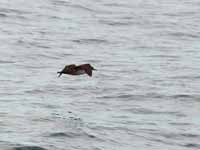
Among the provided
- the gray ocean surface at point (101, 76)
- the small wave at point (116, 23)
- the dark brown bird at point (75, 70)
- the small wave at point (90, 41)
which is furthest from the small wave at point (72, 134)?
the small wave at point (116, 23)

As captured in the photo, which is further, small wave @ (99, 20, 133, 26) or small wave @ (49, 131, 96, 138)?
small wave @ (99, 20, 133, 26)

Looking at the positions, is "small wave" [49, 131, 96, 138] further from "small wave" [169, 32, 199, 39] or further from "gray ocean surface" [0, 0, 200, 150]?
"small wave" [169, 32, 199, 39]

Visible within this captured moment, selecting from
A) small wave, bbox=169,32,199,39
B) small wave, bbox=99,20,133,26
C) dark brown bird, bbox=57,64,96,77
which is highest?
dark brown bird, bbox=57,64,96,77

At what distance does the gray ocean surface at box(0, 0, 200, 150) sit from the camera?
20719 millimetres

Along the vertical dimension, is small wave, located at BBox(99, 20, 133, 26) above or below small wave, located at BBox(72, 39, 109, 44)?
above

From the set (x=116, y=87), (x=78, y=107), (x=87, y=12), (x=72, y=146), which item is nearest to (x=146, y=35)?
(x=87, y=12)

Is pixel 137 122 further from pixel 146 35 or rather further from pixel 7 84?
pixel 146 35

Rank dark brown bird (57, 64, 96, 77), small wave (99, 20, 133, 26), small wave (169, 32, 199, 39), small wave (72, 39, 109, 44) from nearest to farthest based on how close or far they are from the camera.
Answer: dark brown bird (57, 64, 96, 77) < small wave (72, 39, 109, 44) < small wave (169, 32, 199, 39) < small wave (99, 20, 133, 26)

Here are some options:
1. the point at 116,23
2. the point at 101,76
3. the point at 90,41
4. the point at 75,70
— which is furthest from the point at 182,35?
the point at 75,70

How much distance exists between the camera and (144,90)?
25484 millimetres

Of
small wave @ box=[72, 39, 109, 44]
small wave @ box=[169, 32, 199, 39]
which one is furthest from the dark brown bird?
small wave @ box=[169, 32, 199, 39]

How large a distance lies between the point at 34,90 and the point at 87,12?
40.1 ft

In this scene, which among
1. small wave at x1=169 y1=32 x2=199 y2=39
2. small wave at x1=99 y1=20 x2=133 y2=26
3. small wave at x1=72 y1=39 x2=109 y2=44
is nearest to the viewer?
small wave at x1=72 y1=39 x2=109 y2=44

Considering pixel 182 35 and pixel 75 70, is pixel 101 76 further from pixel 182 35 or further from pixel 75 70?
pixel 182 35
